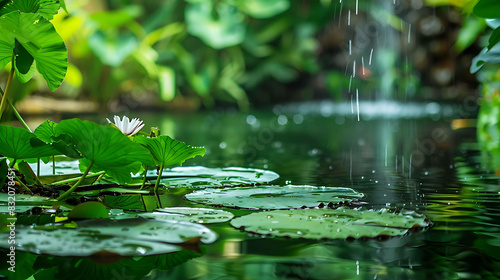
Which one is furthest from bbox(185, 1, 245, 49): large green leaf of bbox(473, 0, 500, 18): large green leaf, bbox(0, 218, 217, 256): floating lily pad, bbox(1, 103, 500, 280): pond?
bbox(0, 218, 217, 256): floating lily pad

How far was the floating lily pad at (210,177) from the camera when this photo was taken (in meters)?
1.26

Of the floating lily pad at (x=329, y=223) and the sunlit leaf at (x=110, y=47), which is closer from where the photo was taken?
the floating lily pad at (x=329, y=223)

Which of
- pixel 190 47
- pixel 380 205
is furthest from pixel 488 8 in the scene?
pixel 190 47

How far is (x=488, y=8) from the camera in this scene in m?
1.18

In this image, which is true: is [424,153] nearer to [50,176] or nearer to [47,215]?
[50,176]

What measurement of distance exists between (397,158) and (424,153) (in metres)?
0.22

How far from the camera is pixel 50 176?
4.07 ft

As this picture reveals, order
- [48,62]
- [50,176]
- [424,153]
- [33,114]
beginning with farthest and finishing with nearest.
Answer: [33,114]
[424,153]
[50,176]
[48,62]

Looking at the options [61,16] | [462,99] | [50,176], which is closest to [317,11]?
[462,99]

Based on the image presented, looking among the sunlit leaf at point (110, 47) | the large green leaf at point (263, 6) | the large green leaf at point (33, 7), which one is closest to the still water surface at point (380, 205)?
the large green leaf at point (33, 7)

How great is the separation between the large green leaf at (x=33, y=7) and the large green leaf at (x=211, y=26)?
4.30 meters

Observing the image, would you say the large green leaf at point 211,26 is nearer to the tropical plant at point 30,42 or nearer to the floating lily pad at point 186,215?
the tropical plant at point 30,42

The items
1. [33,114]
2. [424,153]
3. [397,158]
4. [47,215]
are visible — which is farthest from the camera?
[33,114]

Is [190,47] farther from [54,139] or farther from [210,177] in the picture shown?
[54,139]
